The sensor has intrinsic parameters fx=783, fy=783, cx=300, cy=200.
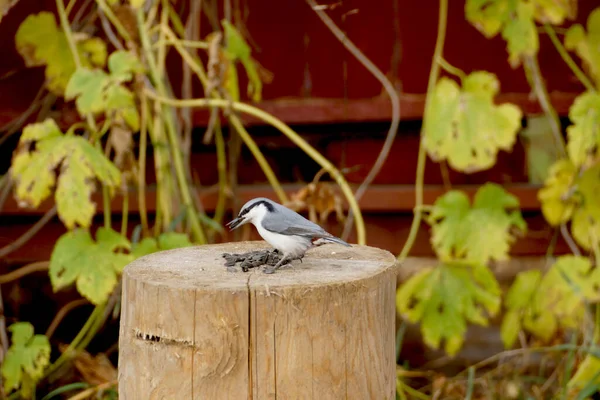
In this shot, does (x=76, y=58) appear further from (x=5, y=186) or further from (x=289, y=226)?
(x=289, y=226)

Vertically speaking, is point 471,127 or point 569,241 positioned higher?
point 471,127

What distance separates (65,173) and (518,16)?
1.73 meters

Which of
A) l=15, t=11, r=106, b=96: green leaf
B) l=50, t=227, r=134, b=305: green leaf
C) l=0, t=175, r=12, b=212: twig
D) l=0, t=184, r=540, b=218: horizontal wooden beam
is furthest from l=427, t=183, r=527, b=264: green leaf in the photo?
l=0, t=175, r=12, b=212: twig

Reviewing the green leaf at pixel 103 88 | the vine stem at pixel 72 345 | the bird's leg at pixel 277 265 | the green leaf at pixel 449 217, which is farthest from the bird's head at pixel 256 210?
the vine stem at pixel 72 345

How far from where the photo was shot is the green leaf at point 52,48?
10.2 ft

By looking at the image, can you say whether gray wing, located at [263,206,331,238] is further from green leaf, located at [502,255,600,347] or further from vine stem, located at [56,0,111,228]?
green leaf, located at [502,255,600,347]

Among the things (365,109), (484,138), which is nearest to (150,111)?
(365,109)

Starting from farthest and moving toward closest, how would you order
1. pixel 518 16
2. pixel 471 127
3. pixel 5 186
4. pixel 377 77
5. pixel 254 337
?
1. pixel 377 77
2. pixel 5 186
3. pixel 518 16
4. pixel 471 127
5. pixel 254 337

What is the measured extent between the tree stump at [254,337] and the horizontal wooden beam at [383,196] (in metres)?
1.95

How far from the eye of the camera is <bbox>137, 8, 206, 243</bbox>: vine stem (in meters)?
2.97

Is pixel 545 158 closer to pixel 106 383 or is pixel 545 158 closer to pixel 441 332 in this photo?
pixel 441 332

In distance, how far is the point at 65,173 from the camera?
2.55m

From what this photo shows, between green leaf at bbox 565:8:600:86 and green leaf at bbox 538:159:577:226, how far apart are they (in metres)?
0.44

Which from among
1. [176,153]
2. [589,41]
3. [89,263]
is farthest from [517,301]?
[89,263]
